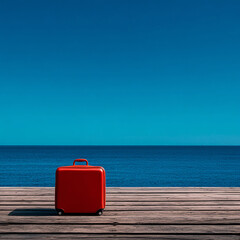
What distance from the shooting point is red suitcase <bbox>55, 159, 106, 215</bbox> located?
12.0 feet

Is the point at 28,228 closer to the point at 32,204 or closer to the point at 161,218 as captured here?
the point at 32,204

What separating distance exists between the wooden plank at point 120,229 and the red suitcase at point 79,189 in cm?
44

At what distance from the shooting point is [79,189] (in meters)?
3.67

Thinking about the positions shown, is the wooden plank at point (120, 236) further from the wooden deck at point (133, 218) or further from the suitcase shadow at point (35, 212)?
the suitcase shadow at point (35, 212)

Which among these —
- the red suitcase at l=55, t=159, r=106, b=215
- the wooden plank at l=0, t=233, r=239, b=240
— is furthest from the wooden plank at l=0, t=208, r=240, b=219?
the wooden plank at l=0, t=233, r=239, b=240

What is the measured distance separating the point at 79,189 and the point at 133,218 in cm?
78

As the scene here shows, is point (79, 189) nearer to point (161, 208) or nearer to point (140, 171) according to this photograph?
point (161, 208)

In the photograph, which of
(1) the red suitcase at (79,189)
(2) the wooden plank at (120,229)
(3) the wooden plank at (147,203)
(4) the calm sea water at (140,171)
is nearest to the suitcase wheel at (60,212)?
(1) the red suitcase at (79,189)

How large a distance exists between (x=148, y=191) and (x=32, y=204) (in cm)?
219

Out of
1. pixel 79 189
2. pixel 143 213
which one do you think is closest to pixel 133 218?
pixel 143 213

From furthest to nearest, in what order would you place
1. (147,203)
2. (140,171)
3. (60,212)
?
(140,171), (147,203), (60,212)

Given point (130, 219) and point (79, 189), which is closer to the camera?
point (130, 219)

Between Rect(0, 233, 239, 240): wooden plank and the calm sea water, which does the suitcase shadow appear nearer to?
Rect(0, 233, 239, 240): wooden plank

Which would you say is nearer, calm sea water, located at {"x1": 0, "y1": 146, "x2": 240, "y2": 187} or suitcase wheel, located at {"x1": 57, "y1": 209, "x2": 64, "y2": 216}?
suitcase wheel, located at {"x1": 57, "y1": 209, "x2": 64, "y2": 216}
